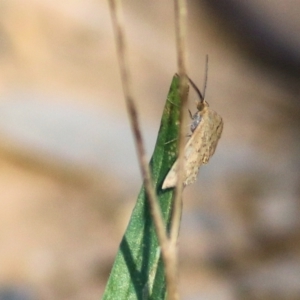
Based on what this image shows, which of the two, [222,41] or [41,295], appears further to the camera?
[222,41]

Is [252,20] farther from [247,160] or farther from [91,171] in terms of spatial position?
[91,171]

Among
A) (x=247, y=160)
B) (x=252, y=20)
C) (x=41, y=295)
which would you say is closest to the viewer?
(x=41, y=295)

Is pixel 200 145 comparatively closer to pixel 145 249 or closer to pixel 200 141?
pixel 200 141

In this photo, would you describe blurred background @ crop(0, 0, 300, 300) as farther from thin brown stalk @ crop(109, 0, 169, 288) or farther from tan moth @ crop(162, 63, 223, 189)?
thin brown stalk @ crop(109, 0, 169, 288)

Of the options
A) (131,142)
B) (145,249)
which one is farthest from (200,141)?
(131,142)

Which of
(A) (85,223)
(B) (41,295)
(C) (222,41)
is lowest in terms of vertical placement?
(B) (41,295)

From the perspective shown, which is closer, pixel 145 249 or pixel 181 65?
pixel 181 65

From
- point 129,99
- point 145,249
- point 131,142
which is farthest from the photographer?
point 131,142

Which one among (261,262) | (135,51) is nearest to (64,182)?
(135,51)
